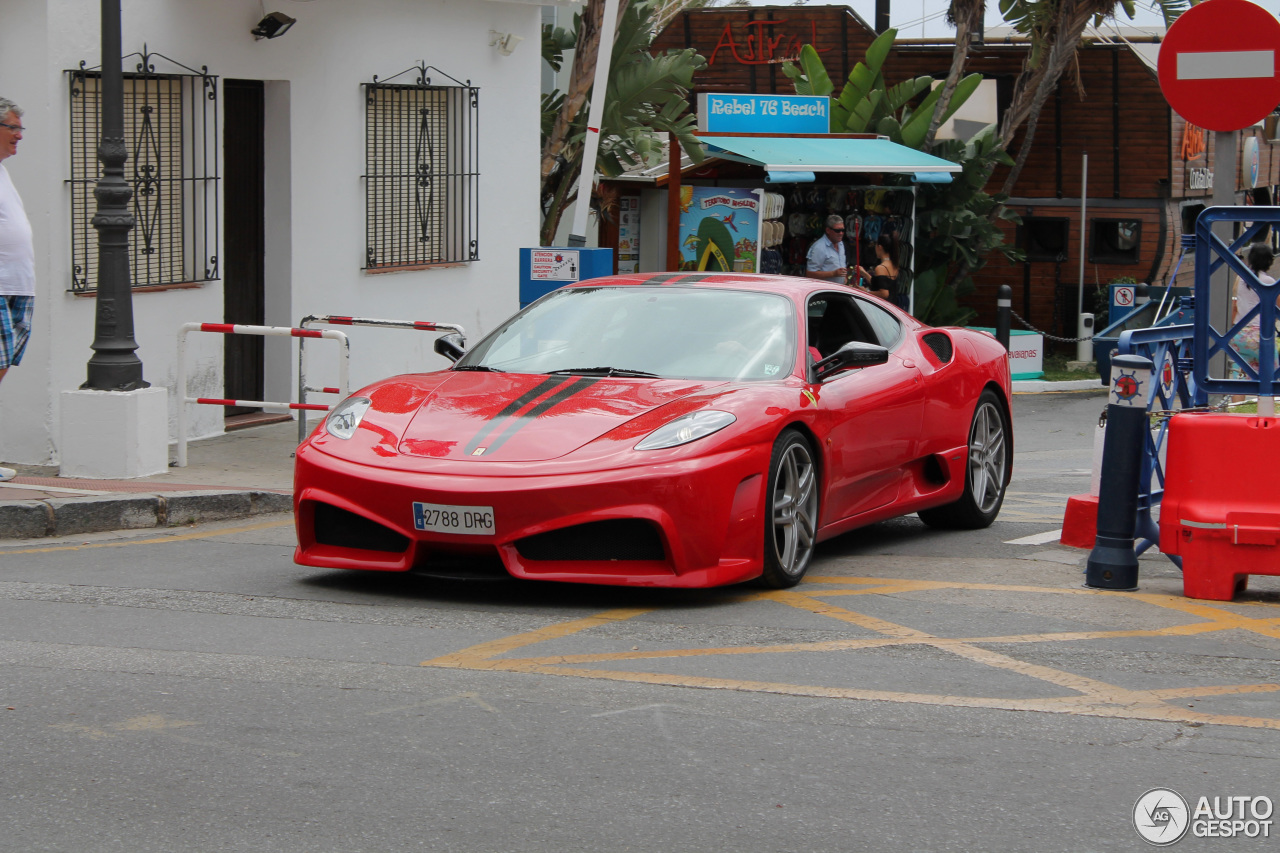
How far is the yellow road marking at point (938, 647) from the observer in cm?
505

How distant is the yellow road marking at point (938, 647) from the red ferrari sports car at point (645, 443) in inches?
→ 13.9

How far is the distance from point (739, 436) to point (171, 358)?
6.32 metres

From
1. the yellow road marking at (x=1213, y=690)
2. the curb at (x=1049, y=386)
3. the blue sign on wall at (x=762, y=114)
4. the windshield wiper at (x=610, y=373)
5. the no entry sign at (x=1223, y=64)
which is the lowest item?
the yellow road marking at (x=1213, y=690)

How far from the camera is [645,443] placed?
255 inches

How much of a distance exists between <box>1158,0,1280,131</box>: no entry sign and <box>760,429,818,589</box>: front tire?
2.70m

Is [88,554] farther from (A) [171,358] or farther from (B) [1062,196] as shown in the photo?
(B) [1062,196]

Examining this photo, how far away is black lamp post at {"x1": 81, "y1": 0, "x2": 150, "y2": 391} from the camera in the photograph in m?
9.43

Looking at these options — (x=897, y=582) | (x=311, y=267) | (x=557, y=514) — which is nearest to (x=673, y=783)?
(x=557, y=514)

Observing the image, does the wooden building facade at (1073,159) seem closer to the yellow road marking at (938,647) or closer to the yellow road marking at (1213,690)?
the yellow road marking at (938,647)

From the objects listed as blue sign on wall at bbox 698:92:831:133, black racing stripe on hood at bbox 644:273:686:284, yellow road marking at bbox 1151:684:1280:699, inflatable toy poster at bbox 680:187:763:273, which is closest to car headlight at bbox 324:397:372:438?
black racing stripe on hood at bbox 644:273:686:284

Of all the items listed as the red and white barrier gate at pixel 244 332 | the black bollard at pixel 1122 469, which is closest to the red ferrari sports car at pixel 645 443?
the black bollard at pixel 1122 469

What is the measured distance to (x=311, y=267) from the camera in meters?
13.2

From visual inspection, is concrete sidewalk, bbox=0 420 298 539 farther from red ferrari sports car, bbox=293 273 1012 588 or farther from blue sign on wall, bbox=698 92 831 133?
blue sign on wall, bbox=698 92 831 133

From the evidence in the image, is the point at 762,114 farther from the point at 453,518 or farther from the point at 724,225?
the point at 453,518
